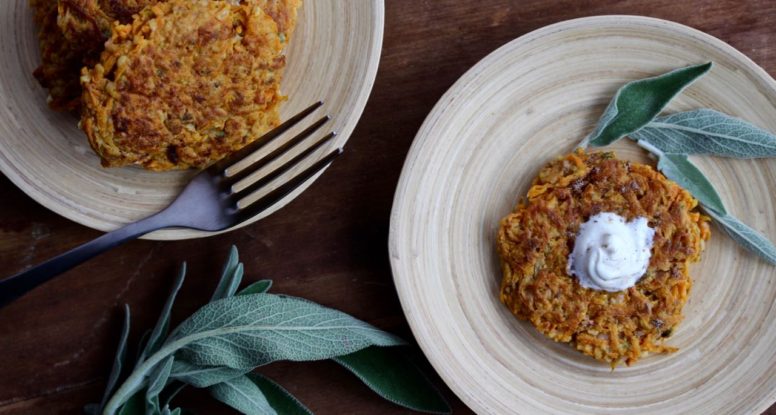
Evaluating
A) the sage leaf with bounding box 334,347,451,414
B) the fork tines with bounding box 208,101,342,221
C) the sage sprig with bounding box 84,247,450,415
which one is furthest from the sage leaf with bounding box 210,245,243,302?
the sage leaf with bounding box 334,347,451,414

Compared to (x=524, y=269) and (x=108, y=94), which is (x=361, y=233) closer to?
(x=524, y=269)

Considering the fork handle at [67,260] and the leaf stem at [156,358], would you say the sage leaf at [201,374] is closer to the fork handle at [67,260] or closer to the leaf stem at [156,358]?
the leaf stem at [156,358]

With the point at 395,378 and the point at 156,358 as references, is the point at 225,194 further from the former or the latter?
the point at 395,378

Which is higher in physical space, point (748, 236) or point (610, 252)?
point (748, 236)

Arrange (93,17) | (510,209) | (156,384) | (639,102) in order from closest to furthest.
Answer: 1. (93,17)
2. (156,384)
3. (639,102)
4. (510,209)

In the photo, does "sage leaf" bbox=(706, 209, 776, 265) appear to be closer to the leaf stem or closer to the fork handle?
the leaf stem

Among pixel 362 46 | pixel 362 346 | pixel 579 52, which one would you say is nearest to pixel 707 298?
pixel 579 52

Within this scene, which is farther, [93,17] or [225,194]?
[225,194]

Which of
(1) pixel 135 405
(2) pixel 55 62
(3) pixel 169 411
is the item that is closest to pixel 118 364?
(1) pixel 135 405
